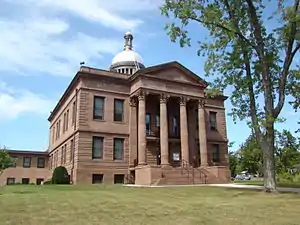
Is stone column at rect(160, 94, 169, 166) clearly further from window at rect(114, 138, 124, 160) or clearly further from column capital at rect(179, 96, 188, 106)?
window at rect(114, 138, 124, 160)

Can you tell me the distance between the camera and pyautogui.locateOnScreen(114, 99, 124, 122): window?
37491 millimetres

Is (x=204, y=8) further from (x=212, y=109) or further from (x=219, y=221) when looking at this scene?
(x=212, y=109)

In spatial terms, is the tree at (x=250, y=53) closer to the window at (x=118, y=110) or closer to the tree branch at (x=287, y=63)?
the tree branch at (x=287, y=63)

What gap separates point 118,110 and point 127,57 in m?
24.3

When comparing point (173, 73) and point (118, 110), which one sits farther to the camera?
point (173, 73)

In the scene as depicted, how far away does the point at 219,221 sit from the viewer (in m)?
9.64

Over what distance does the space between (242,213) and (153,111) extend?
28756 mm

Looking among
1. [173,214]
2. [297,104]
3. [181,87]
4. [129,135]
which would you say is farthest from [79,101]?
[173,214]

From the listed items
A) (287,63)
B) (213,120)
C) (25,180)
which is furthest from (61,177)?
(25,180)

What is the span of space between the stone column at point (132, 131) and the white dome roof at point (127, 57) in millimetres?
23021

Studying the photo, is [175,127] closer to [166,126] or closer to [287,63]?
[166,126]

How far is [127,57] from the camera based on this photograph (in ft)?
197

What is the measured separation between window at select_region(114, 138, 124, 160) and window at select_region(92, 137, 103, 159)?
63.4 inches

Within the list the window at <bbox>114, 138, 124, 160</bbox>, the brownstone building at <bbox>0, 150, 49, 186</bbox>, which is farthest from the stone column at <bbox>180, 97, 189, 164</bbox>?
the brownstone building at <bbox>0, 150, 49, 186</bbox>
